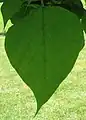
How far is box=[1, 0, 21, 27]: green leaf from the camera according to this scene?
0.55 m

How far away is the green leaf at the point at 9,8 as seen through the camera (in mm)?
553

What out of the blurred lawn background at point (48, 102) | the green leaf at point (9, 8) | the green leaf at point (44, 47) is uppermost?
the green leaf at point (44, 47)

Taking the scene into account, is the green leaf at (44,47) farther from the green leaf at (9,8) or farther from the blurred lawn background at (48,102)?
the blurred lawn background at (48,102)

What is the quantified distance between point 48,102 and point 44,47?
4.34m

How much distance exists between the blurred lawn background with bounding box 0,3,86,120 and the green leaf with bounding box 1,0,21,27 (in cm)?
302

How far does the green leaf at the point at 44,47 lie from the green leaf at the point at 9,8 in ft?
0.72

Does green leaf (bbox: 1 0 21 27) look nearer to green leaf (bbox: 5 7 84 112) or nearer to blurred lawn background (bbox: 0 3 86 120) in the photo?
green leaf (bbox: 5 7 84 112)

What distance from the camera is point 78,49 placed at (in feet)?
1.03

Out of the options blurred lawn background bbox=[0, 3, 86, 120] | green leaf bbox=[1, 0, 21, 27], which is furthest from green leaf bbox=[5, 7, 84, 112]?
blurred lawn background bbox=[0, 3, 86, 120]

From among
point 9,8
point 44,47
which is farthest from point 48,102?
point 44,47

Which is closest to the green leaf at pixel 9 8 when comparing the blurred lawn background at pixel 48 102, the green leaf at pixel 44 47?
the green leaf at pixel 44 47

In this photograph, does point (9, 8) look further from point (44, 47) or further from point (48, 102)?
point (48, 102)

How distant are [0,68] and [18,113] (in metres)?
2.15

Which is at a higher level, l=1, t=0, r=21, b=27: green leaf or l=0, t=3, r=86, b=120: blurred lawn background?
l=1, t=0, r=21, b=27: green leaf
